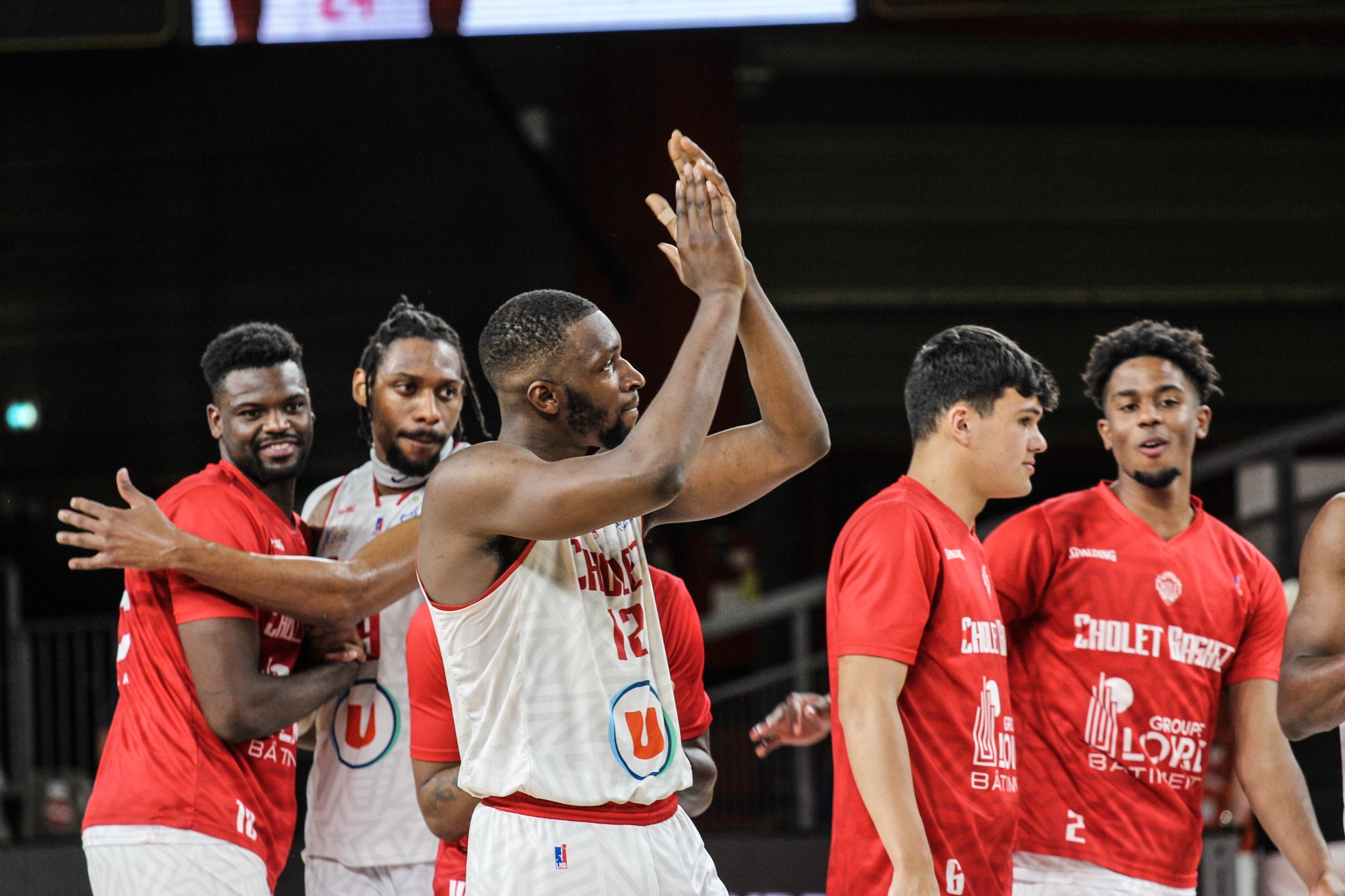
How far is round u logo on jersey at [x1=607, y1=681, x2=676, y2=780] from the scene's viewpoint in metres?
2.48

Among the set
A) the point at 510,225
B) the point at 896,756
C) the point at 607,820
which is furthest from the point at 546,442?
the point at 510,225

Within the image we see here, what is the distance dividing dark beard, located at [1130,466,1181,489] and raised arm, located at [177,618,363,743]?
2.10 metres

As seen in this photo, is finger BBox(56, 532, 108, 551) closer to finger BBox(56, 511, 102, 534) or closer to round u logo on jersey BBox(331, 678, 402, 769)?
finger BBox(56, 511, 102, 534)

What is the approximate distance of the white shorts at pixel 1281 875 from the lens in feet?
14.3

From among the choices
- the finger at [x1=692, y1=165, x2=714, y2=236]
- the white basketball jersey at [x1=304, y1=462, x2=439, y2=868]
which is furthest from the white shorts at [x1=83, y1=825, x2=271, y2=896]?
the finger at [x1=692, y1=165, x2=714, y2=236]

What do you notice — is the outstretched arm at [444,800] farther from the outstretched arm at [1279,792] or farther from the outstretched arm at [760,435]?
the outstretched arm at [1279,792]

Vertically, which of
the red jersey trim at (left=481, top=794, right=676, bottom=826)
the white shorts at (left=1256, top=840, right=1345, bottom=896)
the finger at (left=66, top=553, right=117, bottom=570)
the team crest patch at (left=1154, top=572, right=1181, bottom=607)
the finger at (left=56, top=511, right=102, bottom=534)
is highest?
the finger at (left=56, top=511, right=102, bottom=534)

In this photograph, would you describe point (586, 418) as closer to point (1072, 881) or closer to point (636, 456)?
point (636, 456)

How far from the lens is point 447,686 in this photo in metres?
2.72

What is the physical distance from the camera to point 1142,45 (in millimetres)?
10320

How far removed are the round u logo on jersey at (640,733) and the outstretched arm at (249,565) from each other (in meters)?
0.93

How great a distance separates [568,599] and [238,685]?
1008 mm

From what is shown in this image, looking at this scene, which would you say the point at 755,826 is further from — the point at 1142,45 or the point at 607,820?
the point at 1142,45

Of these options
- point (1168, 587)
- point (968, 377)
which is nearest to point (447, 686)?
point (968, 377)
